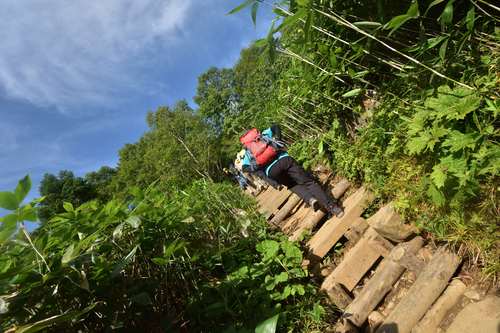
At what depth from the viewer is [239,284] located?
217 cm

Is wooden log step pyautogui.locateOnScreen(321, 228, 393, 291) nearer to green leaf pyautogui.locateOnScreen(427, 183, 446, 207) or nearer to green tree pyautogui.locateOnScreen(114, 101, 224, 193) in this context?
green leaf pyautogui.locateOnScreen(427, 183, 446, 207)

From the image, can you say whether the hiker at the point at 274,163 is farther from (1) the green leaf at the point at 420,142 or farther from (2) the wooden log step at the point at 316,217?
(1) the green leaf at the point at 420,142

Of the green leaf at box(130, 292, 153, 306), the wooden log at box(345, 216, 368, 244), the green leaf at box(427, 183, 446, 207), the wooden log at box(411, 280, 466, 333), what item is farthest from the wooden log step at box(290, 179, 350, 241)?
the green leaf at box(130, 292, 153, 306)

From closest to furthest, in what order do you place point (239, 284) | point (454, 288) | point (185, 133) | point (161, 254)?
1. point (454, 288)
2. point (161, 254)
3. point (239, 284)
4. point (185, 133)

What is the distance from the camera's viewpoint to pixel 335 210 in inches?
131

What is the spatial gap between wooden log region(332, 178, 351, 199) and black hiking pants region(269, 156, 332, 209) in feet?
0.56

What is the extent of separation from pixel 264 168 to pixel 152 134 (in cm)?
2683

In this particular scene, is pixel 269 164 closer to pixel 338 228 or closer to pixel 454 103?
pixel 338 228

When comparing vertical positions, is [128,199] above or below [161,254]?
above

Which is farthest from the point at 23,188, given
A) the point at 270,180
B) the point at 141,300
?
the point at 270,180

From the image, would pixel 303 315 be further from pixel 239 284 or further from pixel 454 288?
pixel 454 288

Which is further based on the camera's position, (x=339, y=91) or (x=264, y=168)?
(x=264, y=168)

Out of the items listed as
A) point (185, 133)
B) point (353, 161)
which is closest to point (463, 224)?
point (353, 161)

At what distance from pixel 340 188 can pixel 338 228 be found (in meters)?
0.75
